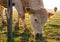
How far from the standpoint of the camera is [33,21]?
31.0ft

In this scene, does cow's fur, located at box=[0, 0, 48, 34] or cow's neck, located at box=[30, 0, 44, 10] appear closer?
cow's fur, located at box=[0, 0, 48, 34]

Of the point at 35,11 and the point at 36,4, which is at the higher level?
the point at 36,4

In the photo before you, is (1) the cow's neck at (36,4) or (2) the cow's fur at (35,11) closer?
(2) the cow's fur at (35,11)

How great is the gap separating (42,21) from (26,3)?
5.18 feet

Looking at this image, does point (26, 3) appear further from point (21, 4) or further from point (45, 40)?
point (45, 40)

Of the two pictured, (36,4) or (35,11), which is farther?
(36,4)

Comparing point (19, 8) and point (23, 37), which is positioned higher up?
point (19, 8)

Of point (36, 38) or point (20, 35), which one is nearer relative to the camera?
point (36, 38)

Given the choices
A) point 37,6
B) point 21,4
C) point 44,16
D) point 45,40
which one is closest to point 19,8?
point 21,4

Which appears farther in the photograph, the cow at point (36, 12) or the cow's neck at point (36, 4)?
the cow's neck at point (36, 4)

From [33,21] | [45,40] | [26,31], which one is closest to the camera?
[45,40]

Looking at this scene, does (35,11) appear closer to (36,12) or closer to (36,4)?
(36,12)

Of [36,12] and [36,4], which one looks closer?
[36,12]

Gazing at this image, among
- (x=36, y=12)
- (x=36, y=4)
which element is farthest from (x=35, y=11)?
(x=36, y=4)
